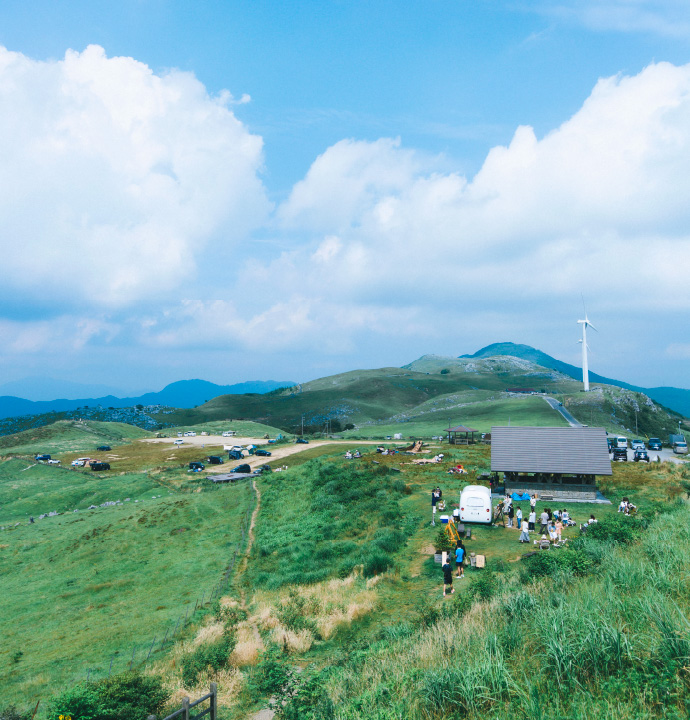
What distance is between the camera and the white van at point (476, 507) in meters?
34.6

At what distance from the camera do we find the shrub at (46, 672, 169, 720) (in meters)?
12.2

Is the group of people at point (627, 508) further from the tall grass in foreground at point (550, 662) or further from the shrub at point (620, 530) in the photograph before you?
the tall grass in foreground at point (550, 662)

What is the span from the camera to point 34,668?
75.2 ft

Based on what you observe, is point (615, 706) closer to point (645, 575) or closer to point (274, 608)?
point (645, 575)

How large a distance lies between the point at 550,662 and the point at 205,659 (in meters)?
14.1

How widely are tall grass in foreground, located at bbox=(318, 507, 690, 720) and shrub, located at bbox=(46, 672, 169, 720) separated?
17.8 feet

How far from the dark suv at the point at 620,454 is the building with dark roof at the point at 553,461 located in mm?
29538

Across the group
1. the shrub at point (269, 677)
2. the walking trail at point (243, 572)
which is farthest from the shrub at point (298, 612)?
the shrub at point (269, 677)

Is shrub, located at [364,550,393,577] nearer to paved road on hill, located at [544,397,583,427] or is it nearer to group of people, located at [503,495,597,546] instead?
group of people, located at [503,495,597,546]

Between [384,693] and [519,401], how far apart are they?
151361 millimetres

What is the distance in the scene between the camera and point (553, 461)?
138 ft

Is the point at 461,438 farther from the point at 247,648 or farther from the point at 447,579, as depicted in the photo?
the point at 247,648

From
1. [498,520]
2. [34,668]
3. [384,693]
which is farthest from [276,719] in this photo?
[498,520]

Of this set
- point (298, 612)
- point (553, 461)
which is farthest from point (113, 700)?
point (553, 461)
